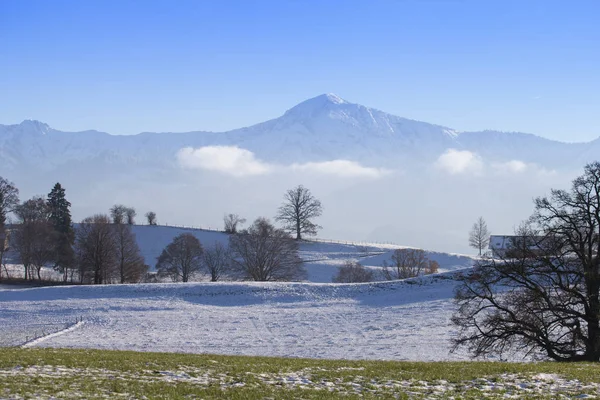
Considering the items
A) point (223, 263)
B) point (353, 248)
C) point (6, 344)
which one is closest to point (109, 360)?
point (6, 344)

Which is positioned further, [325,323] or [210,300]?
[210,300]

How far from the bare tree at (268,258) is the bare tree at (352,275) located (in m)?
5.71

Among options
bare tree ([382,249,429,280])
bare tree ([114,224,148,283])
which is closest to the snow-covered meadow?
bare tree ([114,224,148,283])

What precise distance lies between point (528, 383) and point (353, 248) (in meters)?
96.0

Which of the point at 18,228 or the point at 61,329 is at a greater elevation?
the point at 18,228

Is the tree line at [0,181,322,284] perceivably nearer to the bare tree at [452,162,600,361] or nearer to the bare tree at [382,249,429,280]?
the bare tree at [382,249,429,280]

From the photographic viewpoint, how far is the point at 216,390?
16.4 meters

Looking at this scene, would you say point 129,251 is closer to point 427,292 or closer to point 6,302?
point 6,302

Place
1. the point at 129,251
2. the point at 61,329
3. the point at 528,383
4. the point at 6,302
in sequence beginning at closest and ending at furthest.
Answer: the point at 528,383, the point at 61,329, the point at 6,302, the point at 129,251

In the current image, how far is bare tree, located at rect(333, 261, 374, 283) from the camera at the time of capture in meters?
88.0

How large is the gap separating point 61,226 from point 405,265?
178ft

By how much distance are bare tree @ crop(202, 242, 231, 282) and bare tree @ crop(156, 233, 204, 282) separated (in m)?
2.13

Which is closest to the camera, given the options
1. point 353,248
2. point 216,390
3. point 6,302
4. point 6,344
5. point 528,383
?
point 216,390

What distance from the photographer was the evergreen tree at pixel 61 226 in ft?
282
